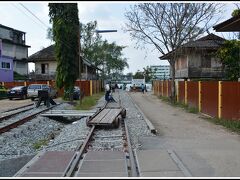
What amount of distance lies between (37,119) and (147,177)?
14169 mm

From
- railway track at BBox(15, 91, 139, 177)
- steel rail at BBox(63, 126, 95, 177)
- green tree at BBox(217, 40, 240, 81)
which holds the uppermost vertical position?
green tree at BBox(217, 40, 240, 81)

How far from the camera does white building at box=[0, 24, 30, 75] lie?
80000 mm

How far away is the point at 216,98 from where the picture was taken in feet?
65.4

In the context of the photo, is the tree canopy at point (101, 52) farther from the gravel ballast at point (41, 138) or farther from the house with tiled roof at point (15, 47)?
Answer: the gravel ballast at point (41, 138)

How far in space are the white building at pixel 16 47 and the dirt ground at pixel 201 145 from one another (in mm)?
65446

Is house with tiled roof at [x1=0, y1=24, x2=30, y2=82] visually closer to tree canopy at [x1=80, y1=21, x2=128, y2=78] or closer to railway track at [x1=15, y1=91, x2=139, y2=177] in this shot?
tree canopy at [x1=80, y1=21, x2=128, y2=78]

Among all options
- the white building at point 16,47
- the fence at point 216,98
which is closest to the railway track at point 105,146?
the fence at point 216,98

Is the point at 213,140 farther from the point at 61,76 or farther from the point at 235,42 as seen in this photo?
the point at 61,76

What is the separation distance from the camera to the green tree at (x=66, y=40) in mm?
37719

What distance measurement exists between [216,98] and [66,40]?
21095 mm

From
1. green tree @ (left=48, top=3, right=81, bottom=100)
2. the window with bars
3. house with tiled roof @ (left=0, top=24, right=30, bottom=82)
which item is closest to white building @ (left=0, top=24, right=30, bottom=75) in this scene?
house with tiled roof @ (left=0, top=24, right=30, bottom=82)

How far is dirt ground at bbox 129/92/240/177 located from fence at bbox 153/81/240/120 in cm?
88

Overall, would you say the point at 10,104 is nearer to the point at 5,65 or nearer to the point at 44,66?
the point at 5,65

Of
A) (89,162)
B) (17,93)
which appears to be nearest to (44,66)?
(17,93)
